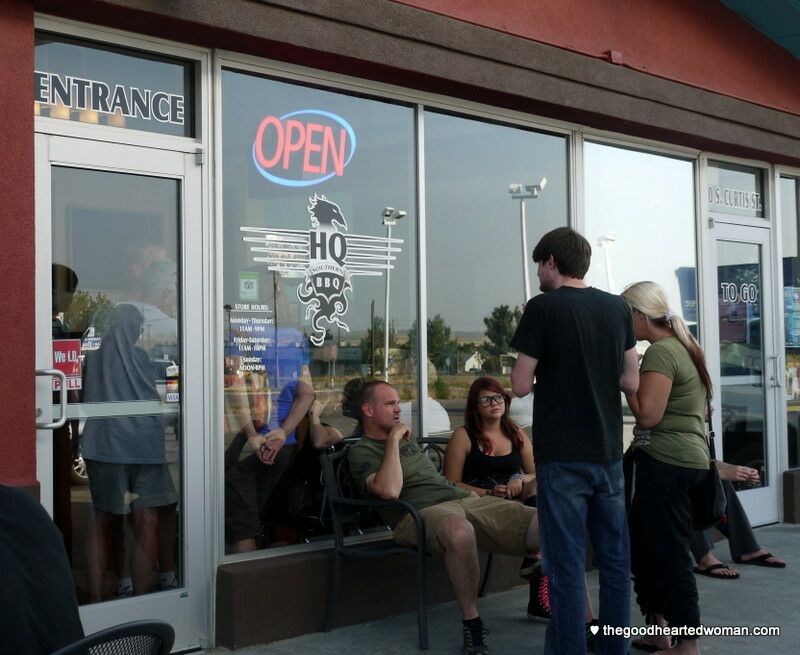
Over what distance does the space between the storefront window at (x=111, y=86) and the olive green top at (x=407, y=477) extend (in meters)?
1.82

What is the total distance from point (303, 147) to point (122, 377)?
1.64m

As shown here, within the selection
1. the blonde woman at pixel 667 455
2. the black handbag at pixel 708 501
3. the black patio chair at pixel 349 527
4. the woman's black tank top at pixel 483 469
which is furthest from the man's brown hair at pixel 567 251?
the woman's black tank top at pixel 483 469

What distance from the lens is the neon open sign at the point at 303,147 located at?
5.80 metres

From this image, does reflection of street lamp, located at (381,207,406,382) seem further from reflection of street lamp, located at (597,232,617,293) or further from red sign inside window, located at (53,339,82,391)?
reflection of street lamp, located at (597,232,617,293)

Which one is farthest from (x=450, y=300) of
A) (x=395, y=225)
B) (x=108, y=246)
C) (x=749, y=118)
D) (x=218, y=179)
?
(x=749, y=118)

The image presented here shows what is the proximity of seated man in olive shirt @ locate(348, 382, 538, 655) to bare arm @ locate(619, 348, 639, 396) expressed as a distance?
0.99m

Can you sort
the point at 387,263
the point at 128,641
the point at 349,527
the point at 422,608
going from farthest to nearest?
the point at 387,263 → the point at 349,527 → the point at 422,608 → the point at 128,641

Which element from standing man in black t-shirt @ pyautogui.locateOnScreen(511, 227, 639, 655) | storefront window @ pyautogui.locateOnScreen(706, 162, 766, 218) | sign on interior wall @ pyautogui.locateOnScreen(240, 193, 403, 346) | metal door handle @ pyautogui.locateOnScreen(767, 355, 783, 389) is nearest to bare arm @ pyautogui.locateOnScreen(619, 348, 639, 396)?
standing man in black t-shirt @ pyautogui.locateOnScreen(511, 227, 639, 655)

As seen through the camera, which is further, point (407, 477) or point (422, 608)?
point (407, 477)

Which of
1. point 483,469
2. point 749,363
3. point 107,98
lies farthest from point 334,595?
point 749,363

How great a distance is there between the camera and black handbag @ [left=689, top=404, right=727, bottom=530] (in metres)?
4.98

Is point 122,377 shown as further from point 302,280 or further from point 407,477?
point 407,477

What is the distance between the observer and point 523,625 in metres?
5.84

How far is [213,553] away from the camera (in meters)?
5.39
